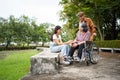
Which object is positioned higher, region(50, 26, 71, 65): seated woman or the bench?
region(50, 26, 71, 65): seated woman

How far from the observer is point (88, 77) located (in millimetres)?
5102

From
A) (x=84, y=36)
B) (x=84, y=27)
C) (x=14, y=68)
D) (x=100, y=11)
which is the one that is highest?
(x=100, y=11)

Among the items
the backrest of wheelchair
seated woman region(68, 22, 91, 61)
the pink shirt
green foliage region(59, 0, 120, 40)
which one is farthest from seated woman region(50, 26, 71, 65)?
green foliage region(59, 0, 120, 40)

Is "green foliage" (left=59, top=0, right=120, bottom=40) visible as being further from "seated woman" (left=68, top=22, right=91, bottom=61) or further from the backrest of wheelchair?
the backrest of wheelchair

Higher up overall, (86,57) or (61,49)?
(61,49)

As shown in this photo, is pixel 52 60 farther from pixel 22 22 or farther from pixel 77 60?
pixel 22 22

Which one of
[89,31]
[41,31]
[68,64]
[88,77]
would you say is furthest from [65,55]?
[41,31]

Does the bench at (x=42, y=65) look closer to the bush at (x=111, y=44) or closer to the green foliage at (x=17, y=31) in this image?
the bush at (x=111, y=44)

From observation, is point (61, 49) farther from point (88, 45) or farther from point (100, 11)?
point (100, 11)

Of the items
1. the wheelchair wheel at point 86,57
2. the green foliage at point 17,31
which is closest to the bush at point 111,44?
the wheelchair wheel at point 86,57

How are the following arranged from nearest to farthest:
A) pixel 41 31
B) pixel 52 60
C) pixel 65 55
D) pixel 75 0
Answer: pixel 52 60, pixel 65 55, pixel 75 0, pixel 41 31

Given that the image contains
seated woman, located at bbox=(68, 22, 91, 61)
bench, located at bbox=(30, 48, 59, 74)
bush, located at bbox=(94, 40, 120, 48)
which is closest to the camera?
bench, located at bbox=(30, 48, 59, 74)

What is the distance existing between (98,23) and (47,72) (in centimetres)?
1748

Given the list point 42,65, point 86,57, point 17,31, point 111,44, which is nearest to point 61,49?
point 86,57
